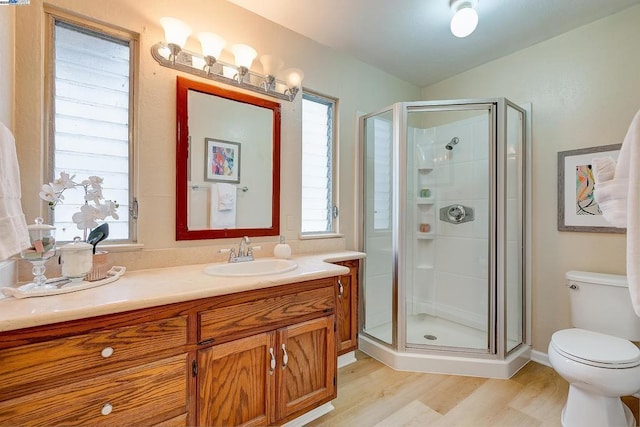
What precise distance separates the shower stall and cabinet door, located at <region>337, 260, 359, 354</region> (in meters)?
0.28

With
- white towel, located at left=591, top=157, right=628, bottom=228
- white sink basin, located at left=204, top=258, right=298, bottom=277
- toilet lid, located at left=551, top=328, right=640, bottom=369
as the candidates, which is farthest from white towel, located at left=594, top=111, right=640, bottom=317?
white sink basin, located at left=204, top=258, right=298, bottom=277

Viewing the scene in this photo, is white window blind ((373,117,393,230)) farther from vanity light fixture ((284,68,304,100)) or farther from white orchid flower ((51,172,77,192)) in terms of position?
white orchid flower ((51,172,77,192))

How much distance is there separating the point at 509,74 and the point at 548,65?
0.90 feet

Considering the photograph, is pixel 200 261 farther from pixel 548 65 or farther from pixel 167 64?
pixel 548 65

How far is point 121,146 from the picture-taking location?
1.54 meters

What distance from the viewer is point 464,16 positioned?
1724mm

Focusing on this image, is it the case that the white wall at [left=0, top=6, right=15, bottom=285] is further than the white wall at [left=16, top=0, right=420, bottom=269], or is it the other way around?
the white wall at [left=16, top=0, right=420, bottom=269]

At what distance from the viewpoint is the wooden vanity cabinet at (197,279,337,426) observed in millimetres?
1198

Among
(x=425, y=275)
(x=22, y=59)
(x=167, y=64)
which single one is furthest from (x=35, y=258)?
(x=425, y=275)

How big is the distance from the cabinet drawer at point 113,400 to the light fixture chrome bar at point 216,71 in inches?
61.1

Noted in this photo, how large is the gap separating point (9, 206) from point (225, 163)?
3.42 feet

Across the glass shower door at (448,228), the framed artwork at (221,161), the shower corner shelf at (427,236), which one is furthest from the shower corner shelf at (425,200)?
the framed artwork at (221,161)

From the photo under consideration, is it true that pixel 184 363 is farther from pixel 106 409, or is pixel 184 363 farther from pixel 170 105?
pixel 170 105

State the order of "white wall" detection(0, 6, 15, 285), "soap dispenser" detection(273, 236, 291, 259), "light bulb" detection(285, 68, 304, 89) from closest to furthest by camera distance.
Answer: "white wall" detection(0, 6, 15, 285)
"soap dispenser" detection(273, 236, 291, 259)
"light bulb" detection(285, 68, 304, 89)
